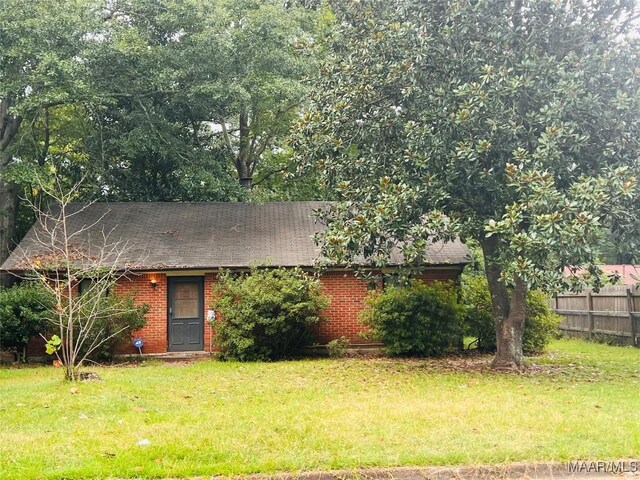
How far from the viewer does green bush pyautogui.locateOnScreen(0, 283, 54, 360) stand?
14.3 metres

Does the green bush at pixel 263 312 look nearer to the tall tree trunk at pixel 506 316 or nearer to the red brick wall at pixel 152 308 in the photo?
the red brick wall at pixel 152 308

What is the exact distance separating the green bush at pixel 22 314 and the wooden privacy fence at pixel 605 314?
47.5ft

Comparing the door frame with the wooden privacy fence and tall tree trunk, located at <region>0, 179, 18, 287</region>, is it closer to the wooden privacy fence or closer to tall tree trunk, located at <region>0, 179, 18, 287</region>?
tall tree trunk, located at <region>0, 179, 18, 287</region>

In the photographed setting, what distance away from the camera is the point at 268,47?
18922mm

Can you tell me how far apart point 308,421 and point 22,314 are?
1049cm

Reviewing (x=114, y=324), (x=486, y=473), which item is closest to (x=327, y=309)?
(x=114, y=324)

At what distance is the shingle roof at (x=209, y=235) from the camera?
53.0ft

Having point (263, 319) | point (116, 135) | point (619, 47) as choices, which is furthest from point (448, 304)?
point (116, 135)

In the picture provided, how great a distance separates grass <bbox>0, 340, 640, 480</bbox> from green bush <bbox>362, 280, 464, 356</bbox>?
3.06m

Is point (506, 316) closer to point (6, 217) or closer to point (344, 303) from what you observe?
point (344, 303)

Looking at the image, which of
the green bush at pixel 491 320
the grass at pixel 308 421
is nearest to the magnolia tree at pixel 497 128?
the grass at pixel 308 421

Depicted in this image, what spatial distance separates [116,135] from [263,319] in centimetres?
1026

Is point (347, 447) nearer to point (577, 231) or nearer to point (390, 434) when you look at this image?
point (390, 434)

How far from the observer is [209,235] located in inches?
703
